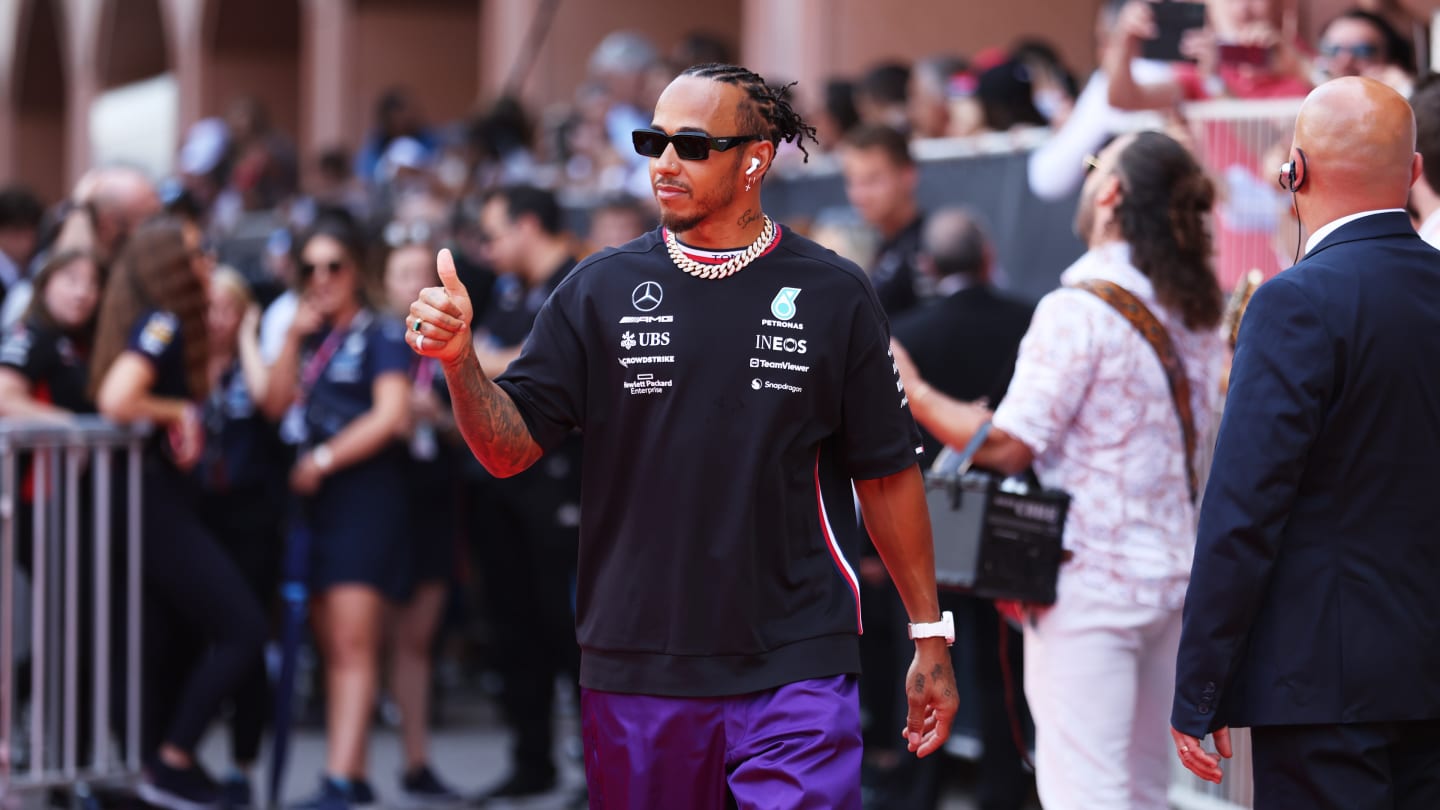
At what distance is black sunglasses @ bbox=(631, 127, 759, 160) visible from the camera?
380cm

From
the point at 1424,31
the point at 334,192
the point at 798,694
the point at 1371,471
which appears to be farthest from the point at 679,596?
A: the point at 334,192

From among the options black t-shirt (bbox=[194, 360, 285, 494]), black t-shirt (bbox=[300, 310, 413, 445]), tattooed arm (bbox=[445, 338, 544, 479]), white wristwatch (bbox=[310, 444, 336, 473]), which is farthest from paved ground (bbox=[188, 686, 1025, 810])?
tattooed arm (bbox=[445, 338, 544, 479])

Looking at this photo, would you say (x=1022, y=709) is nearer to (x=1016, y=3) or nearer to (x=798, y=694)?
(x=798, y=694)

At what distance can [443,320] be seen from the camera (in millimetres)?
3549

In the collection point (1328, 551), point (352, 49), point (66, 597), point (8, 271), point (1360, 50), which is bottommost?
point (66, 597)

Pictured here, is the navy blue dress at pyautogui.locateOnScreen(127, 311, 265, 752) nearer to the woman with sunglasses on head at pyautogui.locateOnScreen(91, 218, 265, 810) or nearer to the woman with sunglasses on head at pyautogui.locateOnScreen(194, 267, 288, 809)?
the woman with sunglasses on head at pyautogui.locateOnScreen(91, 218, 265, 810)

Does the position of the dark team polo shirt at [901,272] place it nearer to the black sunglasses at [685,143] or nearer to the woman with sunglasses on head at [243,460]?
the woman with sunglasses on head at [243,460]

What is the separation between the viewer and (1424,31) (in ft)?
22.6

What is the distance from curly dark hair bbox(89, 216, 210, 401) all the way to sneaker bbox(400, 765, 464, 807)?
1976 millimetres

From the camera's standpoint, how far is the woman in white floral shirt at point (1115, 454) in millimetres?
4727

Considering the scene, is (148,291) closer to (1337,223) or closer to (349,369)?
(349,369)

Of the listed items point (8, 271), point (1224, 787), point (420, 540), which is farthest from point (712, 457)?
point (8, 271)

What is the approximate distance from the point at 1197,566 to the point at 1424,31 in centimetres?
398

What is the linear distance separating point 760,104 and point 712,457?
75 centimetres
